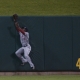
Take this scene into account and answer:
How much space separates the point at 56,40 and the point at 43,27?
28.7 inches

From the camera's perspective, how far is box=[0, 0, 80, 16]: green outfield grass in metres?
19.9

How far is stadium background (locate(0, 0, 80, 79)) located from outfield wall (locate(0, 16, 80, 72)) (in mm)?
3304

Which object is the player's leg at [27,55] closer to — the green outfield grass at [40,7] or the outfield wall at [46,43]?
the outfield wall at [46,43]

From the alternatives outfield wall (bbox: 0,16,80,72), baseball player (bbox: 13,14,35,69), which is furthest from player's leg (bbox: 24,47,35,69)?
outfield wall (bbox: 0,16,80,72)

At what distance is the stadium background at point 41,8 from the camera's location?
19.8 m

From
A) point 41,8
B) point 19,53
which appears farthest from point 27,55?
point 41,8

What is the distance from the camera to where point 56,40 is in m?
16.0

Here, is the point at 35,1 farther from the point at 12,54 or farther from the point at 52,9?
the point at 12,54

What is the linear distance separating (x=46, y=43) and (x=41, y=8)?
4783 millimetres

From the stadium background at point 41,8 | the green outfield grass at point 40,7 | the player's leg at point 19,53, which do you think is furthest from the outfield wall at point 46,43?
the green outfield grass at point 40,7

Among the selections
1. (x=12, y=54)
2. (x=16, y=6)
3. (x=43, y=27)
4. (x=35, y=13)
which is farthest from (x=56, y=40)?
(x=16, y=6)

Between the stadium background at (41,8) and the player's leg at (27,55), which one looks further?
the stadium background at (41,8)

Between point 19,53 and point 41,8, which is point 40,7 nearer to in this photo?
point 41,8

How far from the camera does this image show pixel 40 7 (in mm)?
20641
